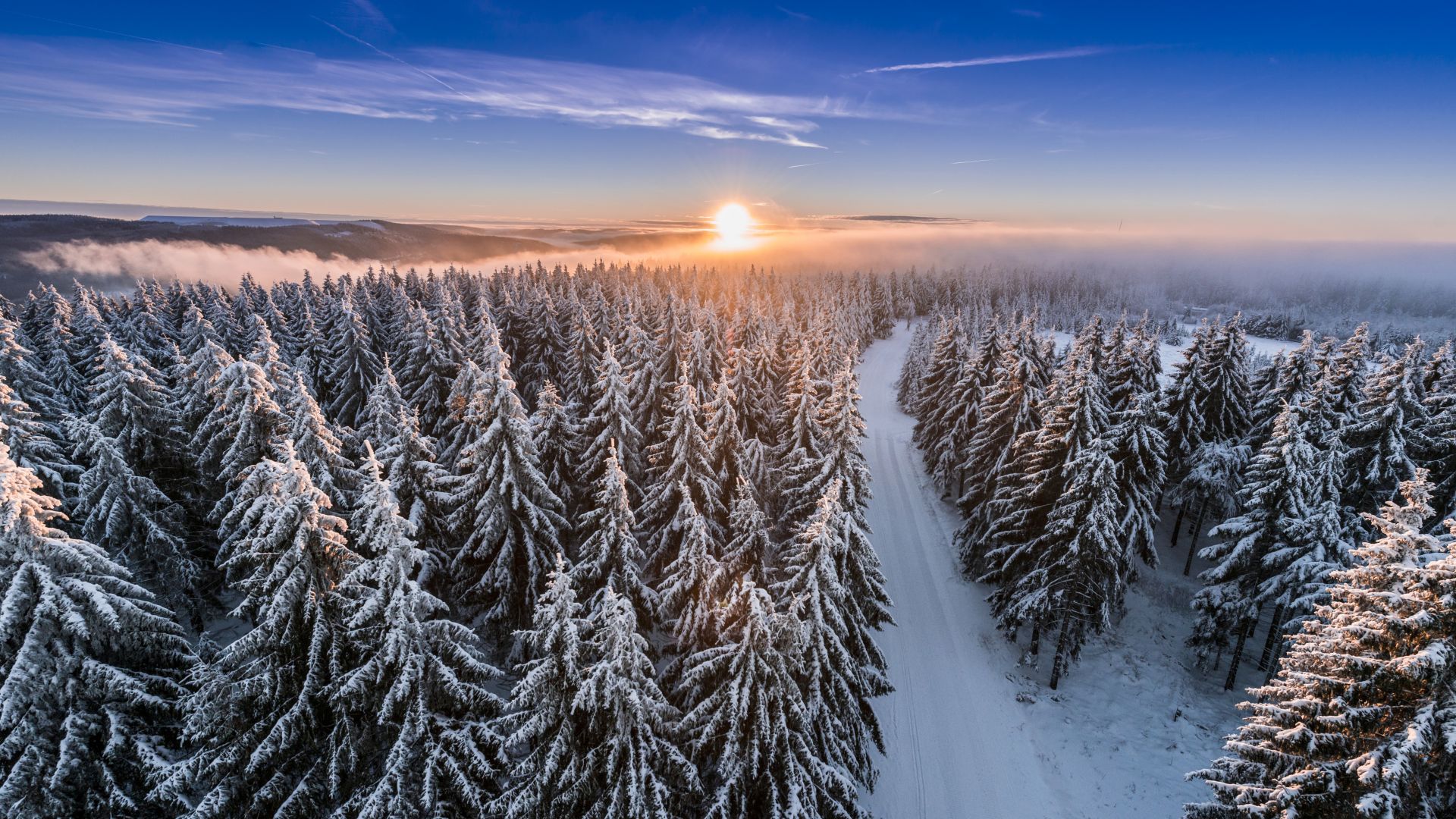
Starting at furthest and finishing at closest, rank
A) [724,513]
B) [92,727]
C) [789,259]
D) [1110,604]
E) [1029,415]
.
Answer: [789,259] < [1029,415] < [1110,604] < [724,513] < [92,727]

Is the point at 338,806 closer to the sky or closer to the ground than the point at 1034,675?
closer to the sky

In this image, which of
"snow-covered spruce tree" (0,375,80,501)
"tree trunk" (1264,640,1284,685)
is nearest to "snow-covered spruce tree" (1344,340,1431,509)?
"tree trunk" (1264,640,1284,685)

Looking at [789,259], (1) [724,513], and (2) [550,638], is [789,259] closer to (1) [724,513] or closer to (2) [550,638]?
(1) [724,513]

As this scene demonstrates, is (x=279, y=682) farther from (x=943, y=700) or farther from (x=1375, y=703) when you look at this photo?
(x=943, y=700)

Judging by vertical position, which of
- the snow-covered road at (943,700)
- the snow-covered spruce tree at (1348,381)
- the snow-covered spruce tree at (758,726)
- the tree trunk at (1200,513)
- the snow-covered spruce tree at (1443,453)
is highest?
the snow-covered spruce tree at (1348,381)

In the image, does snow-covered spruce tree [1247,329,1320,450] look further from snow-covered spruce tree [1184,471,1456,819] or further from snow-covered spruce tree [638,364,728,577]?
snow-covered spruce tree [638,364,728,577]

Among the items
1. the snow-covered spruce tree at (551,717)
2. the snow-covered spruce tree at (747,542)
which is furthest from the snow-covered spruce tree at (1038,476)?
the snow-covered spruce tree at (551,717)

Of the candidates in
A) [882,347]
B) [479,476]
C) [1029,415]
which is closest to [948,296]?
[882,347]

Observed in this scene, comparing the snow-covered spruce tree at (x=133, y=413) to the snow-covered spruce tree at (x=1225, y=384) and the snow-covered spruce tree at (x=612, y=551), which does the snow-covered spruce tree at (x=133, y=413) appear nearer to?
the snow-covered spruce tree at (x=612, y=551)
